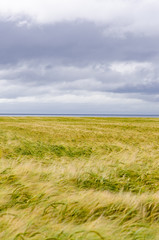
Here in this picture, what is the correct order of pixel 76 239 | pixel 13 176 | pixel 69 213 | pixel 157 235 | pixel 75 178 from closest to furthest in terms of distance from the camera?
pixel 76 239, pixel 157 235, pixel 69 213, pixel 13 176, pixel 75 178

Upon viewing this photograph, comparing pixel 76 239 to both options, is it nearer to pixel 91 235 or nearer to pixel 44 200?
pixel 91 235

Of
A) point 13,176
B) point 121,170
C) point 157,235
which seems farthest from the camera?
point 121,170

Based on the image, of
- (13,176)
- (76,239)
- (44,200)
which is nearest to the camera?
(76,239)

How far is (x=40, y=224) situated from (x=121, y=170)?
8.16ft

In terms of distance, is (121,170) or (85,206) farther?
(121,170)

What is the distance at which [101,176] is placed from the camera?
3969 mm

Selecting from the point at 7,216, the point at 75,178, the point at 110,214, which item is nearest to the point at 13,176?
the point at 75,178

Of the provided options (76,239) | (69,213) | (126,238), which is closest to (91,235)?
(76,239)

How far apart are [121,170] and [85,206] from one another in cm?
194

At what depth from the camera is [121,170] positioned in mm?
4453

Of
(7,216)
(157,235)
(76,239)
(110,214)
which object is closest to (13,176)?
(7,216)

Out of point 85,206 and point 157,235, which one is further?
point 85,206

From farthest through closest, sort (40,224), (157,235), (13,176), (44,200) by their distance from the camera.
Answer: (13,176), (44,200), (40,224), (157,235)

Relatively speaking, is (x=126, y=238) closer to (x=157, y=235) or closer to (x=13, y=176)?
(x=157, y=235)
